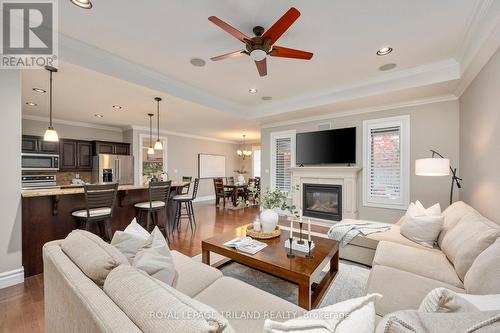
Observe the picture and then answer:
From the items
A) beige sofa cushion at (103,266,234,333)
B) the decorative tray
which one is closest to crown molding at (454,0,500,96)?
the decorative tray

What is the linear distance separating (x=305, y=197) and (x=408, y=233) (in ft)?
9.07

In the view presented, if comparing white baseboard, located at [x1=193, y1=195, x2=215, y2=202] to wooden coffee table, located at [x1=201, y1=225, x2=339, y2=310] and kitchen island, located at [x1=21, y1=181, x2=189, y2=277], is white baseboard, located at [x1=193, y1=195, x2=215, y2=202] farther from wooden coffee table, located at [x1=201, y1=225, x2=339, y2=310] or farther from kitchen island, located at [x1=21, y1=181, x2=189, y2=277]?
wooden coffee table, located at [x1=201, y1=225, x2=339, y2=310]

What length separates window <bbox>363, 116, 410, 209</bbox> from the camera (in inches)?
153

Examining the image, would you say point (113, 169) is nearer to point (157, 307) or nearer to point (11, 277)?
point (11, 277)

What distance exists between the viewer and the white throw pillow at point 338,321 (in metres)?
0.61

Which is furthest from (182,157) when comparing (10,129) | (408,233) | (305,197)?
(408,233)

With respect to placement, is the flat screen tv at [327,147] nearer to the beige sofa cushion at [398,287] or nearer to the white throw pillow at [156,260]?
the beige sofa cushion at [398,287]

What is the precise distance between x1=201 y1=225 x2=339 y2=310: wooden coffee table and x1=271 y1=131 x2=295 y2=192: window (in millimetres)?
3078

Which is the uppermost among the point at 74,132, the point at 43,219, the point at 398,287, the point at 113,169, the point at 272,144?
the point at 74,132

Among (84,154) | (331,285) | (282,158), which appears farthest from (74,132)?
(331,285)

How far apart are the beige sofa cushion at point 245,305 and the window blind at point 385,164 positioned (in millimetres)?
3708

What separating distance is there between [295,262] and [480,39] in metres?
2.91

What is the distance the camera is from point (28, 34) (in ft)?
7.45

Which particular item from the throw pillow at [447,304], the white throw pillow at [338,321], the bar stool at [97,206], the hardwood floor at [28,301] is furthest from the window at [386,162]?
the bar stool at [97,206]
